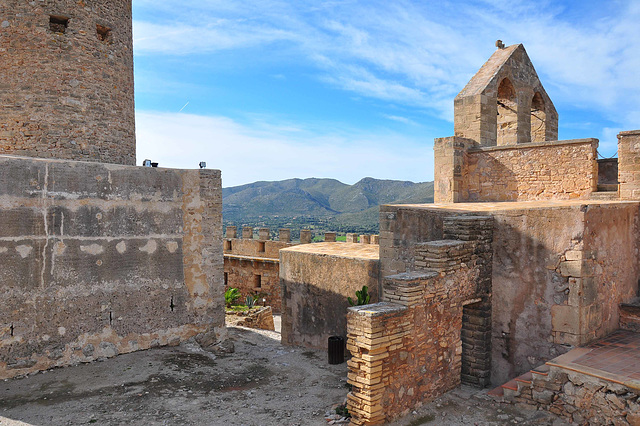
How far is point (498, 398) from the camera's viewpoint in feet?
22.8

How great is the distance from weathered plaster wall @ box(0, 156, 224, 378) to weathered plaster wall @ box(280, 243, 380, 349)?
2247 mm

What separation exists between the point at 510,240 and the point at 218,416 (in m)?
5.41

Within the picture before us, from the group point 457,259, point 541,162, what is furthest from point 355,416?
point 541,162

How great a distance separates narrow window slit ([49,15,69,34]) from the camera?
972 centimetres

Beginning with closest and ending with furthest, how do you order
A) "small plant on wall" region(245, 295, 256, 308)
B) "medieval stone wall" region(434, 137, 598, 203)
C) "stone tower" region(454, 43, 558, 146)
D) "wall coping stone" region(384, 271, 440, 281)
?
"wall coping stone" region(384, 271, 440, 281) < "medieval stone wall" region(434, 137, 598, 203) < "stone tower" region(454, 43, 558, 146) < "small plant on wall" region(245, 295, 256, 308)

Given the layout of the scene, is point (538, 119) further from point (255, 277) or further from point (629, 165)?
point (255, 277)

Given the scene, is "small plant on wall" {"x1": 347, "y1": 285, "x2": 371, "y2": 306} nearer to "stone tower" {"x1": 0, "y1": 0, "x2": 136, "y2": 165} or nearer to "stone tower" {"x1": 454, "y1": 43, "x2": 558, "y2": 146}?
"stone tower" {"x1": 454, "y1": 43, "x2": 558, "y2": 146}

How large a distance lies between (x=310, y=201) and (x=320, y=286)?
102187mm

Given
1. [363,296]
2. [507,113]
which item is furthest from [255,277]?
[507,113]

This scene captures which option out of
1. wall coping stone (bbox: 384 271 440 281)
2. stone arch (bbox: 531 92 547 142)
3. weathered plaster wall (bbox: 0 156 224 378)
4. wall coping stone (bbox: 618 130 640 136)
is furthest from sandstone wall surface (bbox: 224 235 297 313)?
wall coping stone (bbox: 384 271 440 281)

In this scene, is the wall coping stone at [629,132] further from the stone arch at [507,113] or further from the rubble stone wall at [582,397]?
the rubble stone wall at [582,397]

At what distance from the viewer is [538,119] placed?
14188mm

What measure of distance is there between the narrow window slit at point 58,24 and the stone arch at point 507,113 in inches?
413

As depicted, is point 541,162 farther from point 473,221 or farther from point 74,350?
point 74,350
